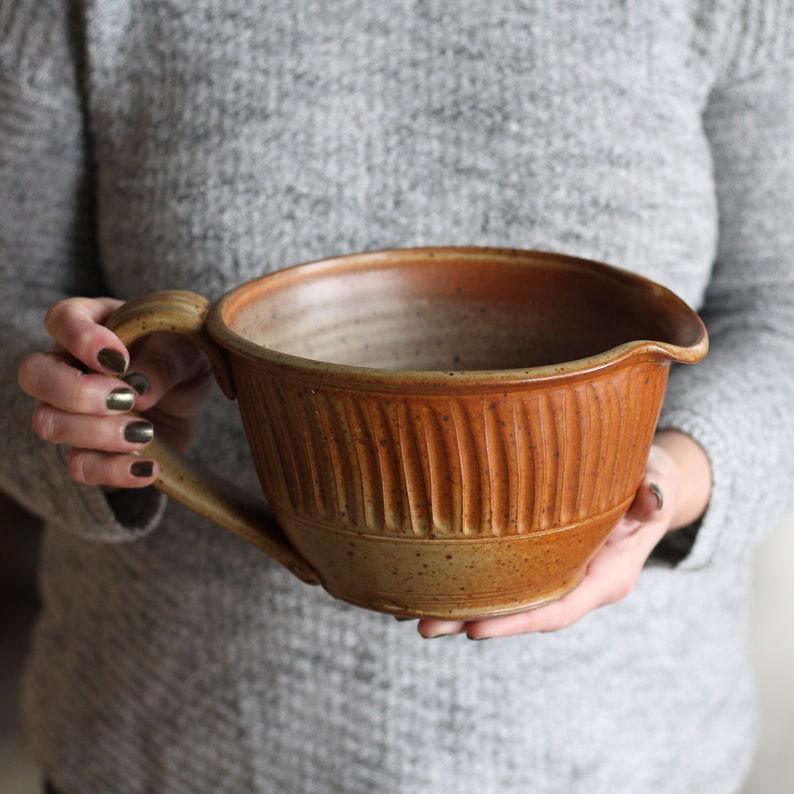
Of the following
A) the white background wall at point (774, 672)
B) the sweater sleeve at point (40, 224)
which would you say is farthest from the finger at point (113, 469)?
the white background wall at point (774, 672)

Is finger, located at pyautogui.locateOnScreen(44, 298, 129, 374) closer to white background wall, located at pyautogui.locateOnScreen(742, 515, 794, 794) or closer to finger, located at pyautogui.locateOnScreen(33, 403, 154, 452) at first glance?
finger, located at pyautogui.locateOnScreen(33, 403, 154, 452)

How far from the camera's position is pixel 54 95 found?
71 cm

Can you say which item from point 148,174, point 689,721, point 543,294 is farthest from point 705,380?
point 148,174

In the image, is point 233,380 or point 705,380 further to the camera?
point 705,380

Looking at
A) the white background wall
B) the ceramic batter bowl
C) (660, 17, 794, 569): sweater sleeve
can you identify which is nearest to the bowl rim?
the ceramic batter bowl

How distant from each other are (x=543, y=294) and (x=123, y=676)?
52 centimetres

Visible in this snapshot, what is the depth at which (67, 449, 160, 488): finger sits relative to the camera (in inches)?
18.8

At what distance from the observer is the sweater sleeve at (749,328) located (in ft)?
2.11

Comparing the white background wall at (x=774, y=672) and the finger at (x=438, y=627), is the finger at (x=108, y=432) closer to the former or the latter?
the finger at (x=438, y=627)

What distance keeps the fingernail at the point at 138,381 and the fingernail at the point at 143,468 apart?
5cm

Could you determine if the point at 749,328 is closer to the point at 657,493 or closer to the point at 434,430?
the point at 657,493

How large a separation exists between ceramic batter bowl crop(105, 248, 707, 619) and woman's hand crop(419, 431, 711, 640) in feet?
0.13

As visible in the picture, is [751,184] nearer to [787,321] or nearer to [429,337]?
[787,321]

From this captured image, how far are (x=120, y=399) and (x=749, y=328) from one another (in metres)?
0.53
